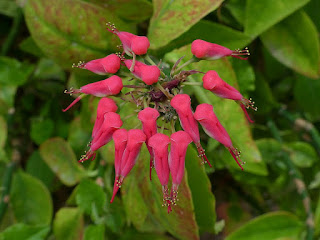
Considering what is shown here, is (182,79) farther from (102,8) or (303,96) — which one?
(303,96)

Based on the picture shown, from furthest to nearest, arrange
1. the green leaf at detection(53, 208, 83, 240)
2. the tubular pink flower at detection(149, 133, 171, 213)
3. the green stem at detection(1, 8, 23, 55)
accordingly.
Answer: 1. the green stem at detection(1, 8, 23, 55)
2. the green leaf at detection(53, 208, 83, 240)
3. the tubular pink flower at detection(149, 133, 171, 213)

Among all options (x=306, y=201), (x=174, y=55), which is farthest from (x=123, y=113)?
(x=306, y=201)

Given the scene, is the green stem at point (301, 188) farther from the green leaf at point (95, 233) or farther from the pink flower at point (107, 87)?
the pink flower at point (107, 87)

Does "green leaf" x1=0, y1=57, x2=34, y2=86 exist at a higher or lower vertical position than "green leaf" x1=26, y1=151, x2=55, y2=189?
higher

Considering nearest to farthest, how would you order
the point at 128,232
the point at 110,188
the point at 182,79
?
the point at 182,79, the point at 110,188, the point at 128,232

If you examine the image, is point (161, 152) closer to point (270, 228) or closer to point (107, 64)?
point (107, 64)

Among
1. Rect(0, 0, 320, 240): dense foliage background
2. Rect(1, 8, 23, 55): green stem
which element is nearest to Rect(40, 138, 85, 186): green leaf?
Rect(0, 0, 320, 240): dense foliage background

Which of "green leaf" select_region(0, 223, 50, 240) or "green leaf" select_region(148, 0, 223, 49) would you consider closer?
"green leaf" select_region(148, 0, 223, 49)

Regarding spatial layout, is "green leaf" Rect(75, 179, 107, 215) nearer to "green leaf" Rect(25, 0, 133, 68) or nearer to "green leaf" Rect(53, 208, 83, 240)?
"green leaf" Rect(53, 208, 83, 240)
